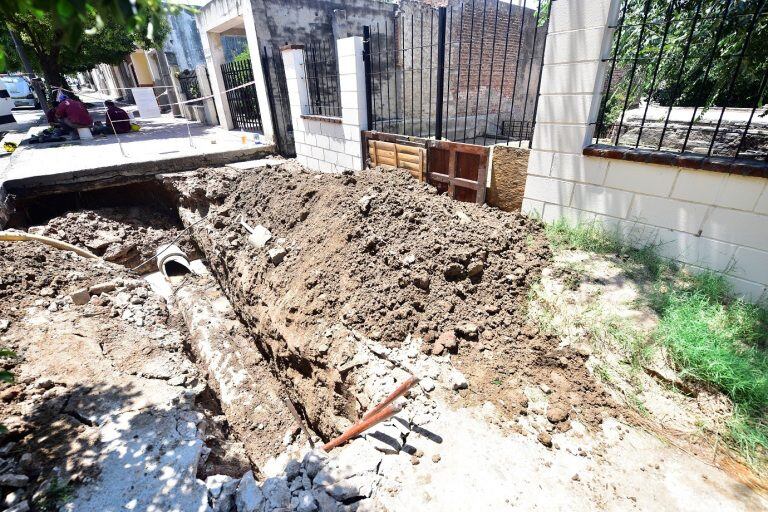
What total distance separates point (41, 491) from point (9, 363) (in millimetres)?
1720

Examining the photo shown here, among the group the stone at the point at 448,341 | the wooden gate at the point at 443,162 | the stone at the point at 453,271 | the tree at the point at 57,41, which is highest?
the tree at the point at 57,41

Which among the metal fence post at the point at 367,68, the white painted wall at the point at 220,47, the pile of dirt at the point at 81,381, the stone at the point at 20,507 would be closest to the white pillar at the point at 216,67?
the white painted wall at the point at 220,47

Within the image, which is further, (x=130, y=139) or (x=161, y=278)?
(x=130, y=139)

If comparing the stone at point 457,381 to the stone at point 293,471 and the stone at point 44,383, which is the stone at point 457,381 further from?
the stone at point 44,383

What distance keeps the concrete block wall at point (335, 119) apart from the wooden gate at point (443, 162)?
25.2 inches

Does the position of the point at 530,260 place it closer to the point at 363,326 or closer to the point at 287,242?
the point at 363,326

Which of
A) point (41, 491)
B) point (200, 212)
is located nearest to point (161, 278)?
point (200, 212)

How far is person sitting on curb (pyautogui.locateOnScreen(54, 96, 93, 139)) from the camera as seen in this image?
974 cm

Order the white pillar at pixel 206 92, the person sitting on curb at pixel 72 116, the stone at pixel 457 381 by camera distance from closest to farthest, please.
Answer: the stone at pixel 457 381 < the person sitting on curb at pixel 72 116 < the white pillar at pixel 206 92

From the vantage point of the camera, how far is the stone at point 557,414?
2.30 meters

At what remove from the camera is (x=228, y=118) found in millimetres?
10820

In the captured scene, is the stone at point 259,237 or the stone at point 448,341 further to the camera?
the stone at point 259,237

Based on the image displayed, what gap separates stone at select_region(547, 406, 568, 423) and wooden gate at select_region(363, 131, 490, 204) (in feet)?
8.93

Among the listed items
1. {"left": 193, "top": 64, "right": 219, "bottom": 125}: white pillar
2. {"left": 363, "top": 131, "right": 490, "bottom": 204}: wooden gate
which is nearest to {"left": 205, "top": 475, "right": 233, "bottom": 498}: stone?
{"left": 363, "top": 131, "right": 490, "bottom": 204}: wooden gate
